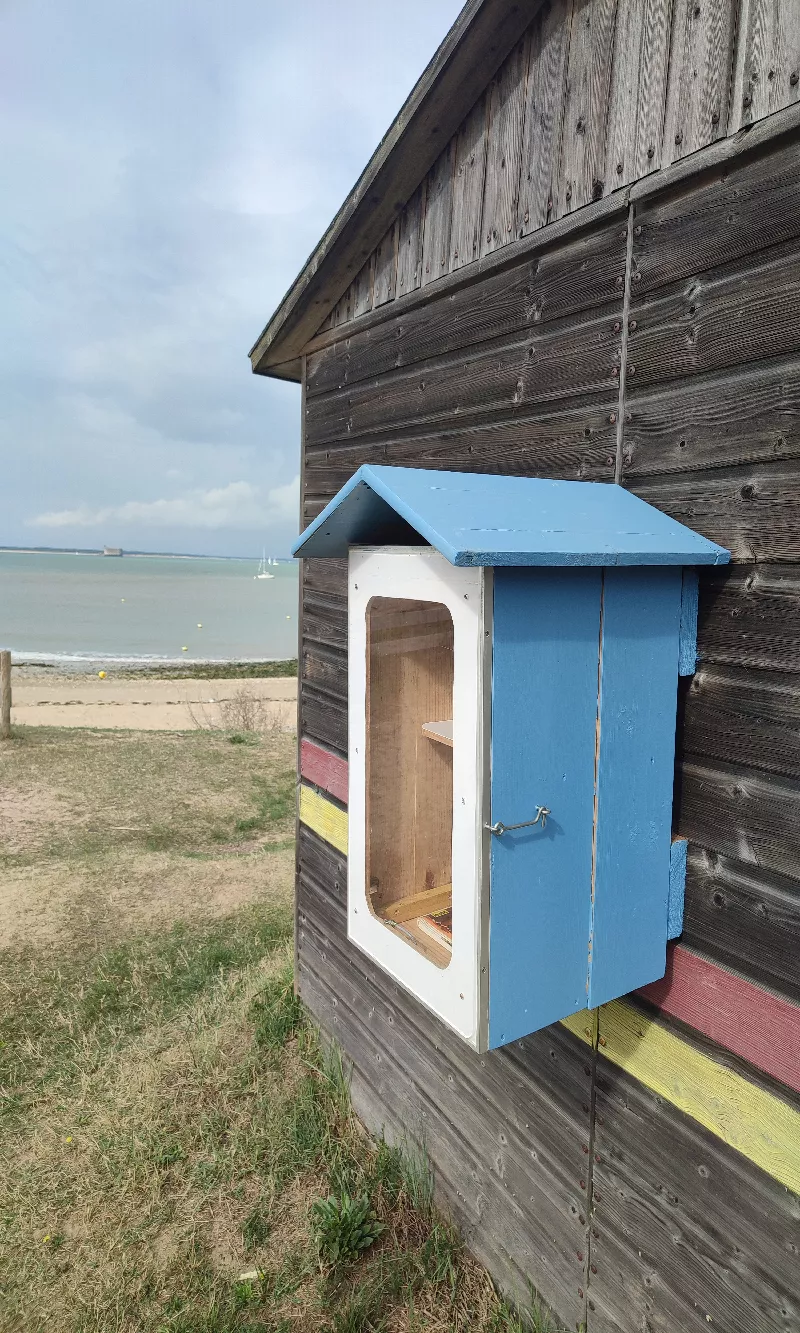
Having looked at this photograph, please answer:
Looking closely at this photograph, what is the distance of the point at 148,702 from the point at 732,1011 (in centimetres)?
2129

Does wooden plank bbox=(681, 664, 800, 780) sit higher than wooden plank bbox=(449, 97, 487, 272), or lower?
lower

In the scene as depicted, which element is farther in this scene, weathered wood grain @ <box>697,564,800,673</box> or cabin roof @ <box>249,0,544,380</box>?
cabin roof @ <box>249,0,544,380</box>

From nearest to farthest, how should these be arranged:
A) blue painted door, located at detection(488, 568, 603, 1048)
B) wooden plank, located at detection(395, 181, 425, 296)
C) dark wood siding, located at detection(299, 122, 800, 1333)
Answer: blue painted door, located at detection(488, 568, 603, 1048) < dark wood siding, located at detection(299, 122, 800, 1333) < wooden plank, located at detection(395, 181, 425, 296)

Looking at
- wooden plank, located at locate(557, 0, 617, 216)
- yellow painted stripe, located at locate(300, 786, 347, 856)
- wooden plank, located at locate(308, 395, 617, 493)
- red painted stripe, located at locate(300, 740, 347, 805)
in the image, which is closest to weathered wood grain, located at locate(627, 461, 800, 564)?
wooden plank, located at locate(308, 395, 617, 493)

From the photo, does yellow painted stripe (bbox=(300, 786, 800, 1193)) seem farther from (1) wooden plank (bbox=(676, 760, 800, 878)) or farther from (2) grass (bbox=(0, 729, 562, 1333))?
(2) grass (bbox=(0, 729, 562, 1333))

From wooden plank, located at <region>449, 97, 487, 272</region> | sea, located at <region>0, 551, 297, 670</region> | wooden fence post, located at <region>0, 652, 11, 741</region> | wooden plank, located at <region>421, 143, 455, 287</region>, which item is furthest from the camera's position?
sea, located at <region>0, 551, 297, 670</region>

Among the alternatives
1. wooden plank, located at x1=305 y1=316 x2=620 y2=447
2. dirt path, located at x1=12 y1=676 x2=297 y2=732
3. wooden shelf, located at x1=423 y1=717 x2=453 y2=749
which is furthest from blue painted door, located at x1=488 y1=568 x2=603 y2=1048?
dirt path, located at x1=12 y1=676 x2=297 y2=732

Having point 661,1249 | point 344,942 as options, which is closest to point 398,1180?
point 344,942

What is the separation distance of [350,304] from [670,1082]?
365 cm

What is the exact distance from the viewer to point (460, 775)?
188 cm

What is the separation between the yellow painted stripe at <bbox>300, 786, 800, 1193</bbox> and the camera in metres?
1.92

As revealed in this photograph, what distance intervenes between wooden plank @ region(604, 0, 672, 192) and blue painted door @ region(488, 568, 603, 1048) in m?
1.35

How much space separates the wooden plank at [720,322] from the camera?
187 cm

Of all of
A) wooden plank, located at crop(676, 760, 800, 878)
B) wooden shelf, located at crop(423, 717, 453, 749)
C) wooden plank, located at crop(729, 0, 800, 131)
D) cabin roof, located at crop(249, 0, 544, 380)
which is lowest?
wooden plank, located at crop(676, 760, 800, 878)
